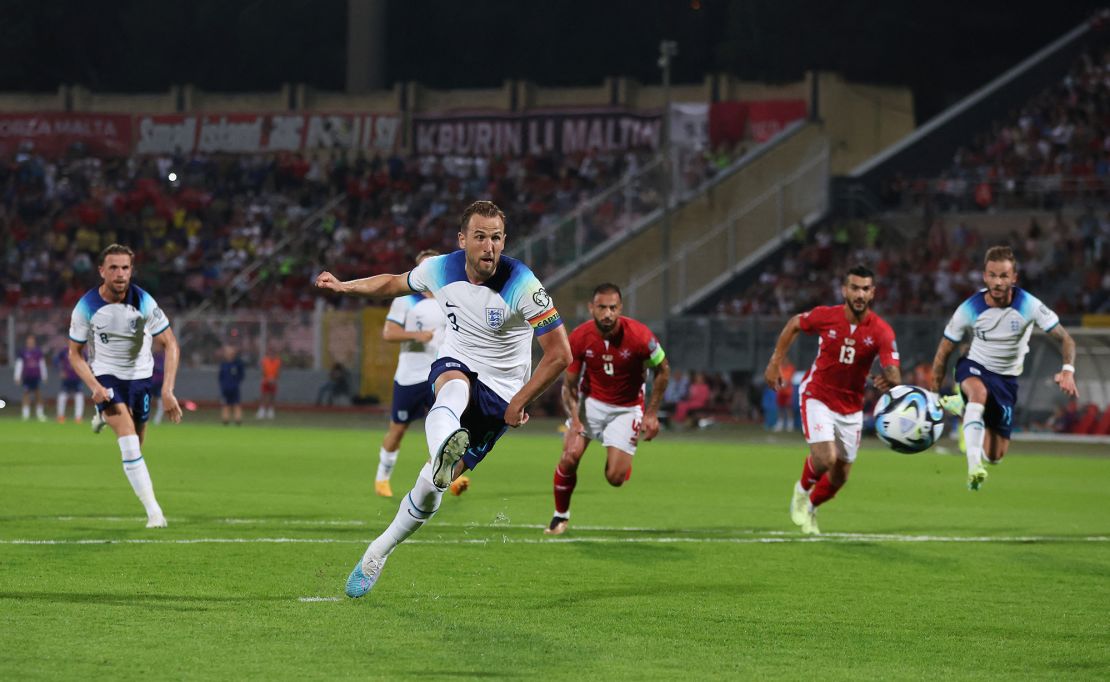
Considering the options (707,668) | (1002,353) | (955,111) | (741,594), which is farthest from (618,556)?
(955,111)

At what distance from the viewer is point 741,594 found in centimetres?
1035

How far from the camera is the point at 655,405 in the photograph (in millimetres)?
14016

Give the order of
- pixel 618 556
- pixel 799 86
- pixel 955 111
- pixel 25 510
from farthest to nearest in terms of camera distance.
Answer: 1. pixel 799 86
2. pixel 955 111
3. pixel 25 510
4. pixel 618 556

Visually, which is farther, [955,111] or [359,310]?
[955,111]

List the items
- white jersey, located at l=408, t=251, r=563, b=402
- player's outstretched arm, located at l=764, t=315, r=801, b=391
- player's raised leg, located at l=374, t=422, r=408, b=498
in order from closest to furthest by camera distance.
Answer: white jersey, located at l=408, t=251, r=563, b=402, player's outstretched arm, located at l=764, t=315, r=801, b=391, player's raised leg, located at l=374, t=422, r=408, b=498

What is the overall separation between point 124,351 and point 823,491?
20.5ft

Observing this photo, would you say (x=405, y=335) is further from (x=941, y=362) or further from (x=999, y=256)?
(x=999, y=256)

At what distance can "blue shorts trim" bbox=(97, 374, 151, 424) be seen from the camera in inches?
552

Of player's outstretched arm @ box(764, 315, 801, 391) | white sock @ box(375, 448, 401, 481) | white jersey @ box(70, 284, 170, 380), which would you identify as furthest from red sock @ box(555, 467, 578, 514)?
white sock @ box(375, 448, 401, 481)

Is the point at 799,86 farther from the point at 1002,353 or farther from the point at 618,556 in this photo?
the point at 618,556

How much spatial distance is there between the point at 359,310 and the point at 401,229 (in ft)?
24.0

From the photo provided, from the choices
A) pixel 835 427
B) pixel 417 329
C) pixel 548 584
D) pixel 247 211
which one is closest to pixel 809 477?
pixel 835 427

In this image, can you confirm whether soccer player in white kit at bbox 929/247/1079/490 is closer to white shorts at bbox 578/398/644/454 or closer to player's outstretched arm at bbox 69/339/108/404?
white shorts at bbox 578/398/644/454

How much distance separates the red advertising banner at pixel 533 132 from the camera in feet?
177
